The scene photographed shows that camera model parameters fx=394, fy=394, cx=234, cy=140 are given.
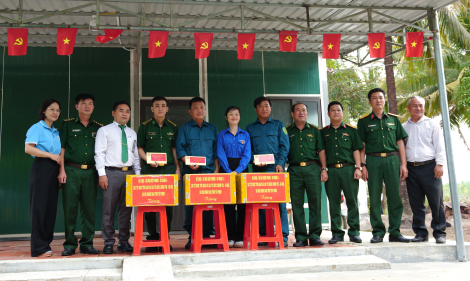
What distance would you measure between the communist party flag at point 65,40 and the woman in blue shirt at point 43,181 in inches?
32.8

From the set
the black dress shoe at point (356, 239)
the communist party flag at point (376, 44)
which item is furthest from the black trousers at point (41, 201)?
the communist party flag at point (376, 44)

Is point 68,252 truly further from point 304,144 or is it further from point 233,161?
point 304,144

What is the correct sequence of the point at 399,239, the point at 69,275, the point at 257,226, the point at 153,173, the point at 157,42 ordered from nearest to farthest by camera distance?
the point at 69,275 < the point at 257,226 < the point at 153,173 < the point at 399,239 < the point at 157,42

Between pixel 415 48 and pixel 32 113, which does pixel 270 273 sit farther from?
pixel 32 113

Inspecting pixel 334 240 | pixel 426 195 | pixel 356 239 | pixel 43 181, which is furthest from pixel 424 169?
pixel 43 181

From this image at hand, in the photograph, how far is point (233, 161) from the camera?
14.3 feet

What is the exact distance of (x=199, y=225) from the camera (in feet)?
13.0

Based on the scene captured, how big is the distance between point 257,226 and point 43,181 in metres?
2.20

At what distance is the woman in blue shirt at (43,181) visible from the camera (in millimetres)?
3924

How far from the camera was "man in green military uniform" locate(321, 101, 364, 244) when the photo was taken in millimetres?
4496

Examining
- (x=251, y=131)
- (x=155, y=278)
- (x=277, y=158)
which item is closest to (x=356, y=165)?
(x=277, y=158)

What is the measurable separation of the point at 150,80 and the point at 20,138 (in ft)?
7.17

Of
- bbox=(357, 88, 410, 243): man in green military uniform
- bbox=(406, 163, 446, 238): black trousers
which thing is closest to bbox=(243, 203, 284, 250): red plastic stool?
bbox=(357, 88, 410, 243): man in green military uniform

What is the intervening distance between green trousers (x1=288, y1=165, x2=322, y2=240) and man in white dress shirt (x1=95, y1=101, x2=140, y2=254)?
1779 millimetres
